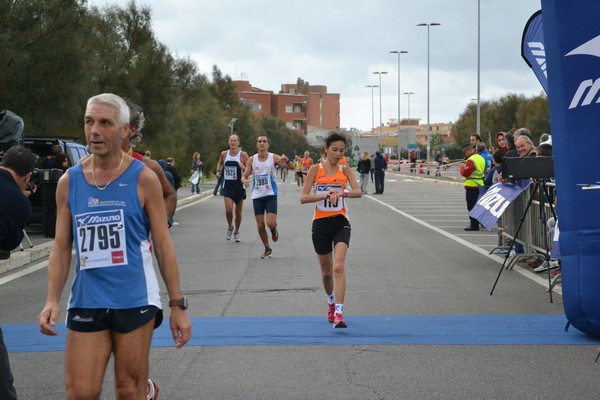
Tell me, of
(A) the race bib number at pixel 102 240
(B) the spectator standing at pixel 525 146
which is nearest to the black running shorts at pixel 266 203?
(B) the spectator standing at pixel 525 146

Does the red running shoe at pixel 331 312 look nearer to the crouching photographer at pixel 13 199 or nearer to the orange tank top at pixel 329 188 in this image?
the orange tank top at pixel 329 188

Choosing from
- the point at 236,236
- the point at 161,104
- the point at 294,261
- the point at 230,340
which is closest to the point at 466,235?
the point at 236,236

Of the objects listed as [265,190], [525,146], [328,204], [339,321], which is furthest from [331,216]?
[265,190]

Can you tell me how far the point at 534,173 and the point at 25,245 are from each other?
9.25 metres

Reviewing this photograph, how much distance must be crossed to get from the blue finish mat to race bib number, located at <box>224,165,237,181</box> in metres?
8.32

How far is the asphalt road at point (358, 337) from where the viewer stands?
7008 millimetres

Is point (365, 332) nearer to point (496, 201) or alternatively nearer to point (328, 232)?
point (328, 232)

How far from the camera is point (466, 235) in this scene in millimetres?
20297

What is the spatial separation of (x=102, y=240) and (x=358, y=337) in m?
4.49

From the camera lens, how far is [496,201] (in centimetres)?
1360

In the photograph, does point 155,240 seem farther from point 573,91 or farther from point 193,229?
point 193,229

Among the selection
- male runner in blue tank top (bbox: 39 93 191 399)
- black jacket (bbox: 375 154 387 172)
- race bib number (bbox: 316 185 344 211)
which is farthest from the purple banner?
black jacket (bbox: 375 154 387 172)

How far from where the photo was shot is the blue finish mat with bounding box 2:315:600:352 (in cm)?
861

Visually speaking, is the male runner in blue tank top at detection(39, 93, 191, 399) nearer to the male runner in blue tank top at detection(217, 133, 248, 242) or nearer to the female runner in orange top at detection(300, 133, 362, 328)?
the female runner in orange top at detection(300, 133, 362, 328)
